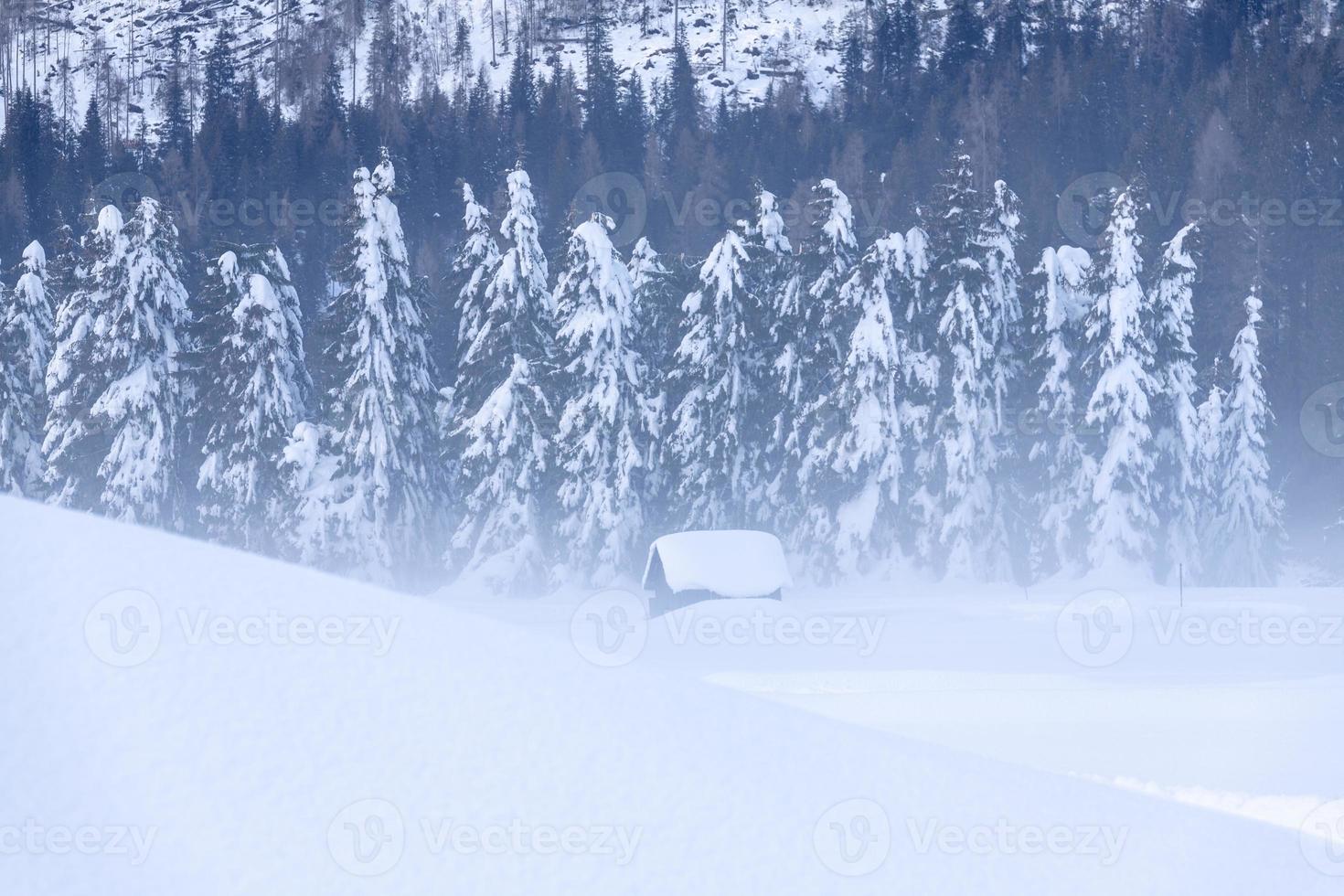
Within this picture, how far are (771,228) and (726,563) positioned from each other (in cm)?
1826

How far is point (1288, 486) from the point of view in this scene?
43406 mm

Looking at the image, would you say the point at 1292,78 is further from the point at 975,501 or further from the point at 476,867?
the point at 476,867

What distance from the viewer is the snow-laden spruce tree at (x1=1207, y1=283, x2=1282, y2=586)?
36.0m

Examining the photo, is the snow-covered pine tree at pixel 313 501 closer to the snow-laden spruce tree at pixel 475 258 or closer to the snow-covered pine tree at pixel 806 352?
the snow-laden spruce tree at pixel 475 258

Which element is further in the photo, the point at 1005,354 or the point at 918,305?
the point at 1005,354

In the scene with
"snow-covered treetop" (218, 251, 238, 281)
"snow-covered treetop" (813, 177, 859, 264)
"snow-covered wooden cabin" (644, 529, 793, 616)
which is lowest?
"snow-covered wooden cabin" (644, 529, 793, 616)

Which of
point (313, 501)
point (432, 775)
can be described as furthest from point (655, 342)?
point (432, 775)

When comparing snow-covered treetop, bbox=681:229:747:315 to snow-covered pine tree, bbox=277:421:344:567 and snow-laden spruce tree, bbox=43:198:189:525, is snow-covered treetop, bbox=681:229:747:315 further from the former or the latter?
snow-laden spruce tree, bbox=43:198:189:525

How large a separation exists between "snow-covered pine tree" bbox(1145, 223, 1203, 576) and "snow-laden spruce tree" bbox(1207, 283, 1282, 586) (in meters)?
0.95

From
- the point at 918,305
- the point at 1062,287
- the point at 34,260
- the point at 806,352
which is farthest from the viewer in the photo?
the point at 34,260

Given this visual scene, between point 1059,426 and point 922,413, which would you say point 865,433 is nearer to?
point 922,413

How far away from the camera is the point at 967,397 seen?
1404 inches

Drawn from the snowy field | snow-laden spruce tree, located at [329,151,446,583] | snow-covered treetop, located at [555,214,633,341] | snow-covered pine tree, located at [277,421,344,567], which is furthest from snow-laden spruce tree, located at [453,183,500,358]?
the snowy field

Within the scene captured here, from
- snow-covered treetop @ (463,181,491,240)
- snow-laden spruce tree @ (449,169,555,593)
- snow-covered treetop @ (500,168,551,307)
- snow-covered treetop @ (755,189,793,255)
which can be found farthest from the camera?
snow-covered treetop @ (755,189,793,255)
